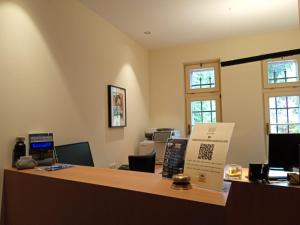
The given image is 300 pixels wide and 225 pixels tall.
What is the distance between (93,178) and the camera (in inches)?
59.6

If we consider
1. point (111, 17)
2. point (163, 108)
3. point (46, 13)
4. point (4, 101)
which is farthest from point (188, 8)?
point (4, 101)

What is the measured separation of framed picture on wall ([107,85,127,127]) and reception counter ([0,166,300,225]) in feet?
5.79

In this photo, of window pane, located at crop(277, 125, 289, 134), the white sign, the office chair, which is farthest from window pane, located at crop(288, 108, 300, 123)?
the white sign

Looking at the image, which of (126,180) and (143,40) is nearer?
(126,180)

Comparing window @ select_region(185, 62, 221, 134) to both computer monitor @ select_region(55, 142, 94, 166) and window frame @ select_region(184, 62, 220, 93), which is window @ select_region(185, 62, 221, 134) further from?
computer monitor @ select_region(55, 142, 94, 166)

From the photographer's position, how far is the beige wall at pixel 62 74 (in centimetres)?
220

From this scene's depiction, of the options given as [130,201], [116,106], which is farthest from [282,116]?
[130,201]

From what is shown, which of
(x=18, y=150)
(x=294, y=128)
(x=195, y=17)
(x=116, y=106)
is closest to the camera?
(x=18, y=150)

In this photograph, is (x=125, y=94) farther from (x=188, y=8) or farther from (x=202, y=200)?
(x=202, y=200)

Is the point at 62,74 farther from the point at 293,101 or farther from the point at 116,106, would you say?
the point at 293,101

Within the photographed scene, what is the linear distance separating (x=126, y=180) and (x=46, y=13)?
6.75 ft

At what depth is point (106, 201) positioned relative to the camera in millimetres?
1280

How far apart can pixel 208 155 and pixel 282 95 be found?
3.71m

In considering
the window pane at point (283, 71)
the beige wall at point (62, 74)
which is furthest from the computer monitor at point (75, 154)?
the window pane at point (283, 71)
